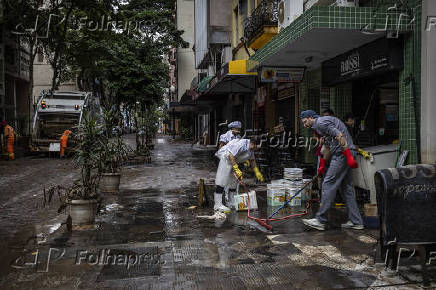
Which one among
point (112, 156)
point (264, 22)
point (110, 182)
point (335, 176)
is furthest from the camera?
point (264, 22)

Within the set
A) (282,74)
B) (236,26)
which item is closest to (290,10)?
(282,74)

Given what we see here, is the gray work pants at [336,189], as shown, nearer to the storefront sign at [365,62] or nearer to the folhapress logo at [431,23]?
the storefront sign at [365,62]

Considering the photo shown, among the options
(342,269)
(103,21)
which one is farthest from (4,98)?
(342,269)

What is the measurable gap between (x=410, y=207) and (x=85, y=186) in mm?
4844

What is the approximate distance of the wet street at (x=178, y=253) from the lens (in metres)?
4.41

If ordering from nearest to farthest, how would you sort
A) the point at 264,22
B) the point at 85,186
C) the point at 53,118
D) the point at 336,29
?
the point at 85,186 → the point at 336,29 → the point at 264,22 → the point at 53,118

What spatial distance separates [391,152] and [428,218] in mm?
4016

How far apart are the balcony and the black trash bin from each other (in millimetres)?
10630

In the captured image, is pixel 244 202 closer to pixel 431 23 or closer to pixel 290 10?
pixel 431 23

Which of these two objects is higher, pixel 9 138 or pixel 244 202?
pixel 9 138

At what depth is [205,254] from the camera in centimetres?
531

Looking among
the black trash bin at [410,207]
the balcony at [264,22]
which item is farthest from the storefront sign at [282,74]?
the black trash bin at [410,207]

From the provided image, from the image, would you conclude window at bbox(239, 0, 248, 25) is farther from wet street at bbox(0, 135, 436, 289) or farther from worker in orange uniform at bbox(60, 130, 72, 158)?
wet street at bbox(0, 135, 436, 289)

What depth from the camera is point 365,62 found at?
30.0ft
